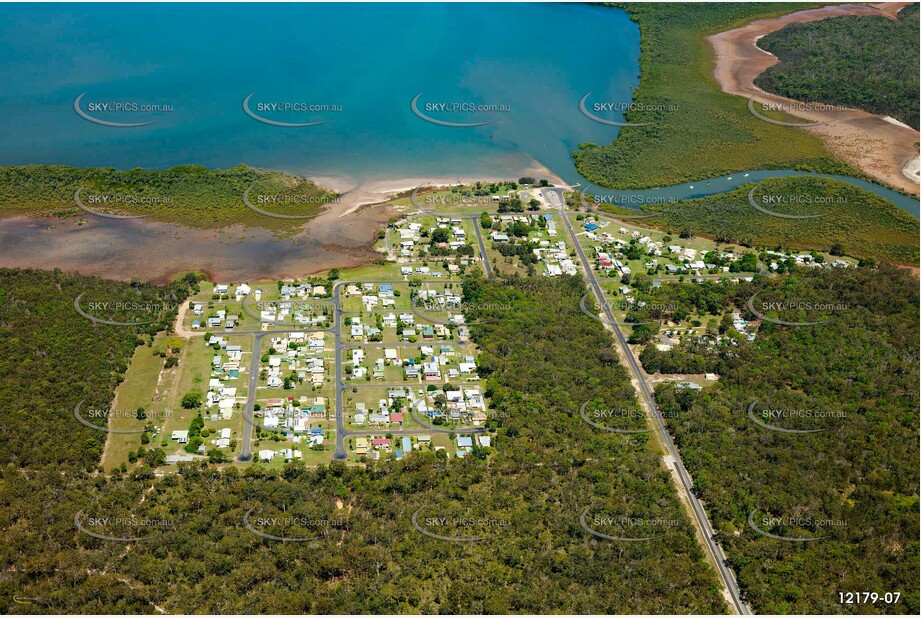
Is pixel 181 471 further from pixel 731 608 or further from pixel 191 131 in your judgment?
pixel 191 131

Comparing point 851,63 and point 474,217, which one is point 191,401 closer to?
point 474,217

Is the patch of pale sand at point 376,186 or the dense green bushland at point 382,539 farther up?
the patch of pale sand at point 376,186

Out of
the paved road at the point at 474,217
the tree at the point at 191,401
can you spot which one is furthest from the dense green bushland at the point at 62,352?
the paved road at the point at 474,217

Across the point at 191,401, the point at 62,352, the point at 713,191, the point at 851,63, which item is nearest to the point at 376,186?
the point at 713,191

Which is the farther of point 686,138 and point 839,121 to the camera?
point 839,121

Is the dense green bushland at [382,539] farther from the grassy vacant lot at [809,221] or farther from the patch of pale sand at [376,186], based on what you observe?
the patch of pale sand at [376,186]

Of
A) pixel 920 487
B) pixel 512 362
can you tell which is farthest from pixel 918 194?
pixel 512 362
